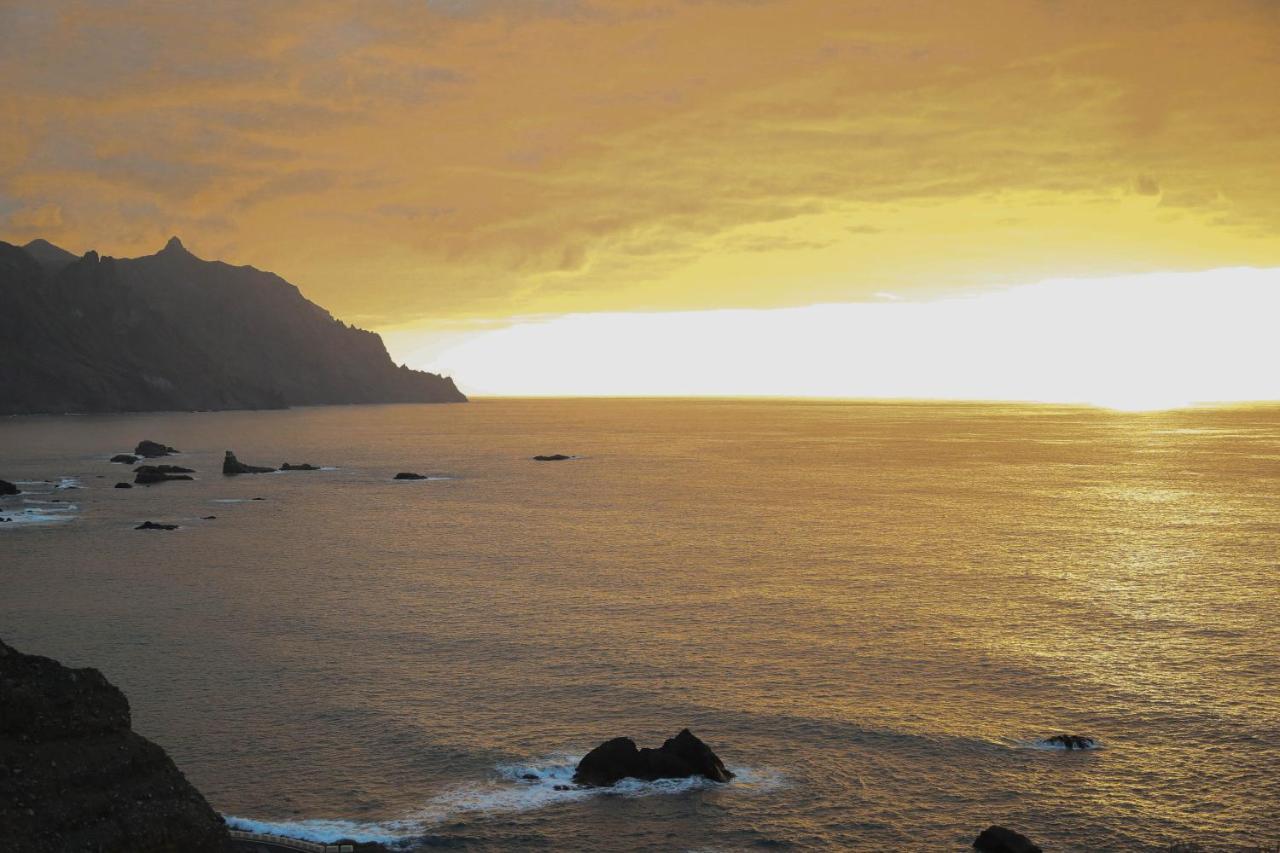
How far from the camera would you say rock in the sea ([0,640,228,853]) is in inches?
945

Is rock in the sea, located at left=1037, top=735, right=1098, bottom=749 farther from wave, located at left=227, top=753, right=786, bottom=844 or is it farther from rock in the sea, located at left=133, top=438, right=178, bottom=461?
rock in the sea, located at left=133, top=438, right=178, bottom=461

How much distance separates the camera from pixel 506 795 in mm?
34969

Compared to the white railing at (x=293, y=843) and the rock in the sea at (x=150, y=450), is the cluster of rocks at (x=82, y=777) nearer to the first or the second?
the white railing at (x=293, y=843)

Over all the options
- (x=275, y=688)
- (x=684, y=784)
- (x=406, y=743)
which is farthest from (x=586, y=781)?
(x=275, y=688)

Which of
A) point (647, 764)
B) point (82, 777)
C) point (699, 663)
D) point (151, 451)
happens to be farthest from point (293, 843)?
point (151, 451)

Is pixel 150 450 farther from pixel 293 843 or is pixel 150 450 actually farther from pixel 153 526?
pixel 293 843

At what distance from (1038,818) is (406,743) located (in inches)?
951

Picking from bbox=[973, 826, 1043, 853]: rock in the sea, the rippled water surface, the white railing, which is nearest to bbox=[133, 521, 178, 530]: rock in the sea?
the rippled water surface

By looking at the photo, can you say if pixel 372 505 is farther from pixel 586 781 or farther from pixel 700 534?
pixel 586 781

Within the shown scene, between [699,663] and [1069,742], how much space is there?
724 inches

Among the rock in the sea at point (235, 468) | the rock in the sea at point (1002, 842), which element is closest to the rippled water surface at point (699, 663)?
the rock in the sea at point (1002, 842)

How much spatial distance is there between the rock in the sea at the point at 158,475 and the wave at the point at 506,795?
419 feet

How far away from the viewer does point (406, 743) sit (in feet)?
131

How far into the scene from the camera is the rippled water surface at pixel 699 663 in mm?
34125
